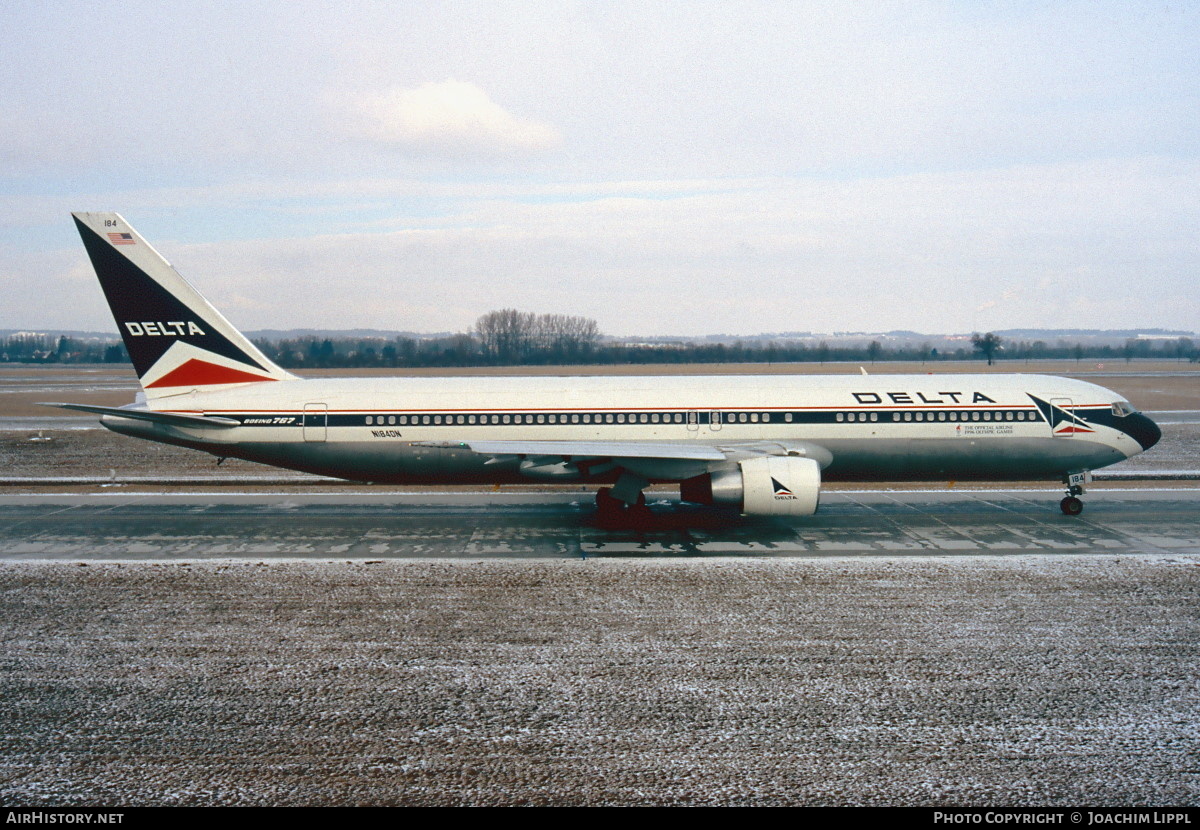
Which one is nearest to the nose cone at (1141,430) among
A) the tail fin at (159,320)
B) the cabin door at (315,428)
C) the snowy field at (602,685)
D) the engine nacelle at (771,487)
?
the snowy field at (602,685)

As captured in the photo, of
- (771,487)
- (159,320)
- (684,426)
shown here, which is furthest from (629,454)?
(159,320)

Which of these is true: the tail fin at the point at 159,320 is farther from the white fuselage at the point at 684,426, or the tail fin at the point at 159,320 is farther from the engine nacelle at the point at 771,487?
the engine nacelle at the point at 771,487

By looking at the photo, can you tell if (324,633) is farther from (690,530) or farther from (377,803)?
(690,530)

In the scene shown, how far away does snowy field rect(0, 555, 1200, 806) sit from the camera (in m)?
8.50

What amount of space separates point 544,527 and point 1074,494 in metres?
14.0

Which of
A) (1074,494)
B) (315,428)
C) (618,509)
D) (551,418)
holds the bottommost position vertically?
(618,509)

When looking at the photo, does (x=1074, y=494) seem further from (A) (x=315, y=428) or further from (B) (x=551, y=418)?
(A) (x=315, y=428)

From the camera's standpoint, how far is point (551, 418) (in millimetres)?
21344

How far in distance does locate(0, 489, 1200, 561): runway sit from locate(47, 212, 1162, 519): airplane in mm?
1225

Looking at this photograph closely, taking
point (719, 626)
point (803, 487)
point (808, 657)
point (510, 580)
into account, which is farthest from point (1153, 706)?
point (510, 580)

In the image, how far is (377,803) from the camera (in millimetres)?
8047

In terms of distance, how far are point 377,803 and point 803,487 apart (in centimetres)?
1293

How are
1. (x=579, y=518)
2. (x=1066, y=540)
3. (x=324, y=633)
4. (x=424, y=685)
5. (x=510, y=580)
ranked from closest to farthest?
(x=424, y=685) → (x=324, y=633) → (x=510, y=580) → (x=1066, y=540) → (x=579, y=518)
